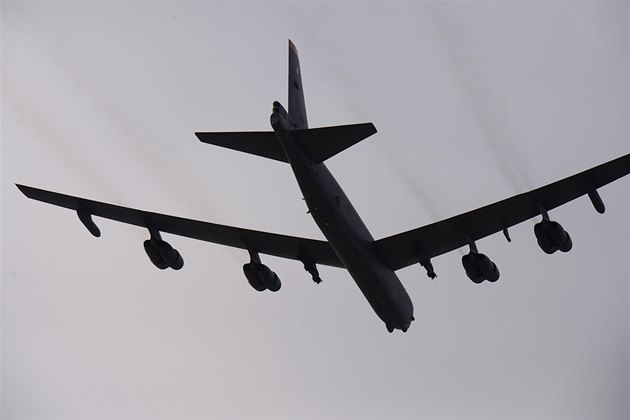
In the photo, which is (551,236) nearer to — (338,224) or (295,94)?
(338,224)

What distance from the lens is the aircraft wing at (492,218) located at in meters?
19.3

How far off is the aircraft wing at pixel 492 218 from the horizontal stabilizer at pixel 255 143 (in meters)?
5.14

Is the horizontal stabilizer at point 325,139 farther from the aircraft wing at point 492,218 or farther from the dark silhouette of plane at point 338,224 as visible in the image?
the aircraft wing at point 492,218

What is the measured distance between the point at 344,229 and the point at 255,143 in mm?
3529

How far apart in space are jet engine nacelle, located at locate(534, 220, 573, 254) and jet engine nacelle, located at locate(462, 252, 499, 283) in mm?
1928

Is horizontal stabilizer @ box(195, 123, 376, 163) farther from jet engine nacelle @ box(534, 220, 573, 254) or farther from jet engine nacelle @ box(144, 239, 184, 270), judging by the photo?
jet engine nacelle @ box(534, 220, 573, 254)

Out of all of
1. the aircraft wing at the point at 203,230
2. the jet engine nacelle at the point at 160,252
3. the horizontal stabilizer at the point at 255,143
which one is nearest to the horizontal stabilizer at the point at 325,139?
the horizontal stabilizer at the point at 255,143

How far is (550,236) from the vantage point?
20422mm

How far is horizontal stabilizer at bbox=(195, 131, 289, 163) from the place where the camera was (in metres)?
18.0

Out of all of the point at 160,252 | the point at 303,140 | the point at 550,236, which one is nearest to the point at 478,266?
the point at 550,236

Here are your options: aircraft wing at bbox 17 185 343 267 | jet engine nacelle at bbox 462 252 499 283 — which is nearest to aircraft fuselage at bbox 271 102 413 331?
aircraft wing at bbox 17 185 343 267

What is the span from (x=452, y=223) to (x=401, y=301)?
11.4 ft

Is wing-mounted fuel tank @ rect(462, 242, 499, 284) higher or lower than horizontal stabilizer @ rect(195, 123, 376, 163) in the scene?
lower

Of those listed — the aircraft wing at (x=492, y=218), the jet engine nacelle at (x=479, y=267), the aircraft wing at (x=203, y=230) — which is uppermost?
the aircraft wing at (x=203, y=230)
